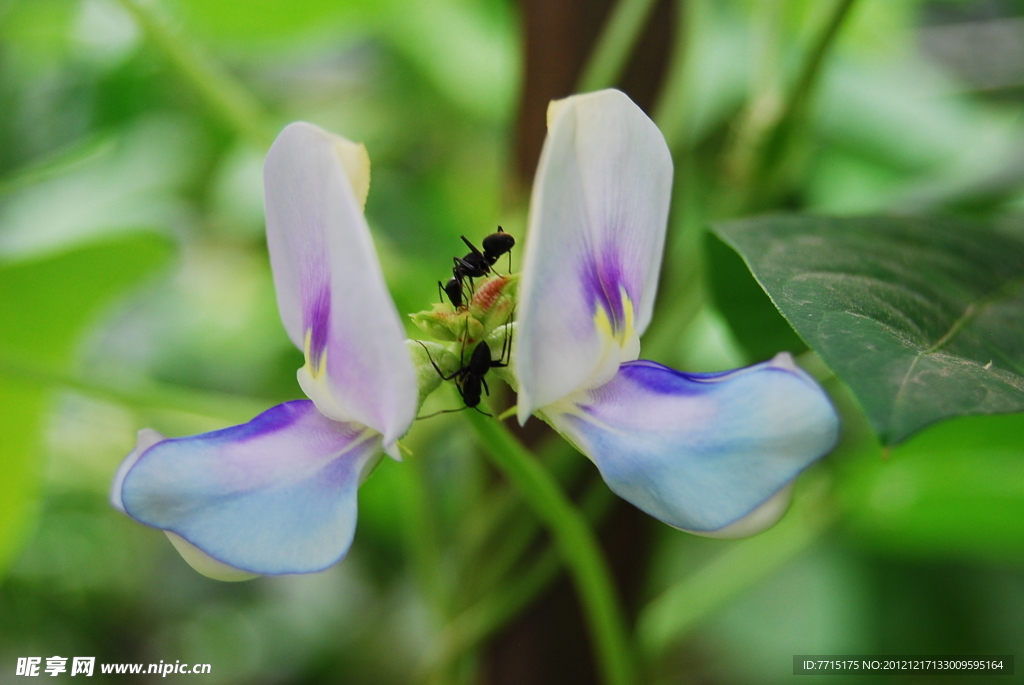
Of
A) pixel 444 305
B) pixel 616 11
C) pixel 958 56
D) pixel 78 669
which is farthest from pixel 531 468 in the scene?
pixel 958 56

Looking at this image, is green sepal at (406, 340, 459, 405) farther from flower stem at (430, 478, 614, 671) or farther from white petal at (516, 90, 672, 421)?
flower stem at (430, 478, 614, 671)

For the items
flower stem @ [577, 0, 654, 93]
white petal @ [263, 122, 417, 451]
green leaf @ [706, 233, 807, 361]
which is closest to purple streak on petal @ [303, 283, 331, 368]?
white petal @ [263, 122, 417, 451]

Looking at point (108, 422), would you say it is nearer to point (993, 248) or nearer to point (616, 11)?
point (616, 11)

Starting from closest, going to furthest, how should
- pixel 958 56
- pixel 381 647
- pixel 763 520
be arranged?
pixel 763 520, pixel 381 647, pixel 958 56

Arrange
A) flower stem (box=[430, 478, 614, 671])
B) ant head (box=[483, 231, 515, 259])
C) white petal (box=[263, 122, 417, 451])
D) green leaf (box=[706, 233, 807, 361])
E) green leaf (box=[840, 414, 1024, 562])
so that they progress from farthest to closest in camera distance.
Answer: green leaf (box=[840, 414, 1024, 562]) → flower stem (box=[430, 478, 614, 671]) → green leaf (box=[706, 233, 807, 361]) → ant head (box=[483, 231, 515, 259]) → white petal (box=[263, 122, 417, 451])

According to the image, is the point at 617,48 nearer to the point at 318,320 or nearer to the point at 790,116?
the point at 790,116

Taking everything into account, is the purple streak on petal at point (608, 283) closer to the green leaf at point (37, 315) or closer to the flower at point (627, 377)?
the flower at point (627, 377)

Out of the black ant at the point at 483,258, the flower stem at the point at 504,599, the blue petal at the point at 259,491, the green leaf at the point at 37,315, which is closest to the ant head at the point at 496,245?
the black ant at the point at 483,258

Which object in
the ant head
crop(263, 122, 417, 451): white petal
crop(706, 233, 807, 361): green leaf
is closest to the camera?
crop(263, 122, 417, 451): white petal
